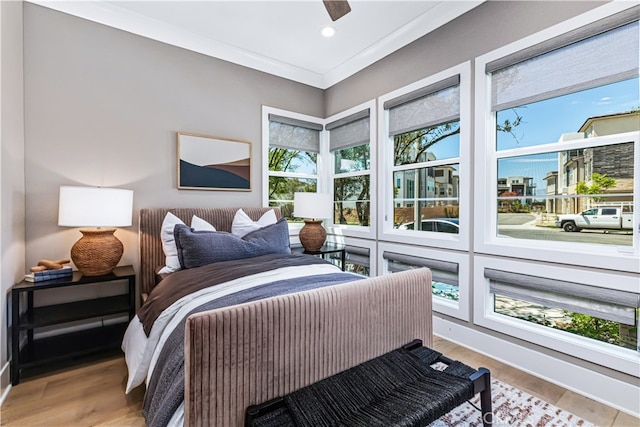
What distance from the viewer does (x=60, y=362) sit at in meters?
2.25

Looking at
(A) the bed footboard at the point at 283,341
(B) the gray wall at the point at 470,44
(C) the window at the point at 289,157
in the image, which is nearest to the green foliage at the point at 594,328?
(B) the gray wall at the point at 470,44

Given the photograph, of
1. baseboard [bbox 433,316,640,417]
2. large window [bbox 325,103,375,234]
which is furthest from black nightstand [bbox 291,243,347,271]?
baseboard [bbox 433,316,640,417]

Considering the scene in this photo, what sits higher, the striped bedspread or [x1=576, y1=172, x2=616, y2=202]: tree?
[x1=576, y1=172, x2=616, y2=202]: tree

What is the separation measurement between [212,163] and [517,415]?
10.4 ft

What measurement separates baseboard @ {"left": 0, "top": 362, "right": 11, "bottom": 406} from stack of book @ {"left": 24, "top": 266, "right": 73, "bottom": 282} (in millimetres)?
Answer: 544

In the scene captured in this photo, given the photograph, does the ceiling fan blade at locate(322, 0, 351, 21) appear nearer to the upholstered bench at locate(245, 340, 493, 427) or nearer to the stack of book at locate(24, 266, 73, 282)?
the upholstered bench at locate(245, 340, 493, 427)

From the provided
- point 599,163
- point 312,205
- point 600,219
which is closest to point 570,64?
point 599,163

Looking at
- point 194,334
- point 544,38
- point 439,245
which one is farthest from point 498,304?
point 194,334

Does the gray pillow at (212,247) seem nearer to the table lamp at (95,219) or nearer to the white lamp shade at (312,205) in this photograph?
the table lamp at (95,219)

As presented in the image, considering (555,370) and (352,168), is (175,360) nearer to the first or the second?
(555,370)

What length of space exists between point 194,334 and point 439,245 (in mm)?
2266

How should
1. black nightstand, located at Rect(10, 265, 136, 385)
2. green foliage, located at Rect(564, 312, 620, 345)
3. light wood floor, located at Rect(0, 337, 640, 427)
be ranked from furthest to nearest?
black nightstand, located at Rect(10, 265, 136, 385), green foliage, located at Rect(564, 312, 620, 345), light wood floor, located at Rect(0, 337, 640, 427)

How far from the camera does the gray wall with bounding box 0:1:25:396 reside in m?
1.92

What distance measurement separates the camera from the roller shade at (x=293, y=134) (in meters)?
3.68
